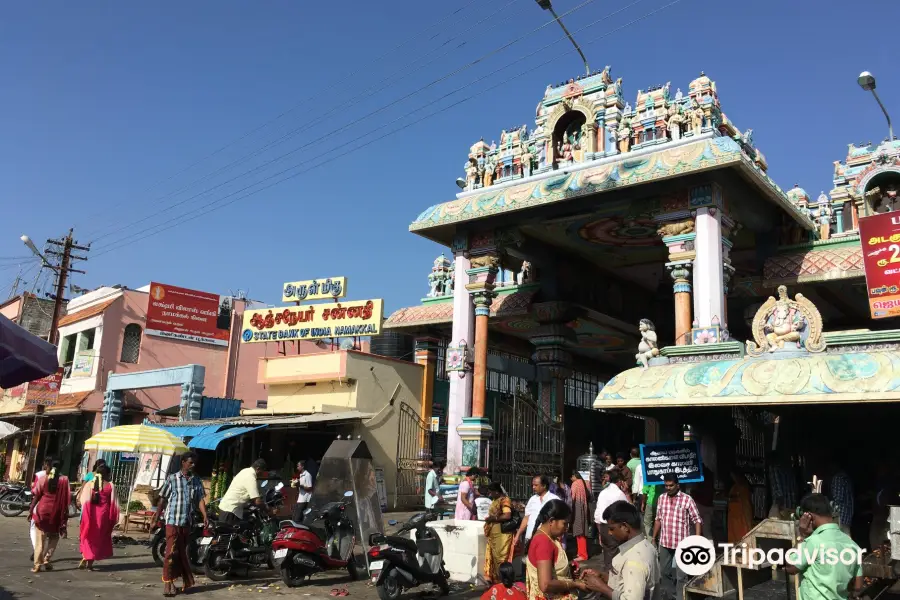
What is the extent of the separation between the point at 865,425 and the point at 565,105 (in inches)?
347

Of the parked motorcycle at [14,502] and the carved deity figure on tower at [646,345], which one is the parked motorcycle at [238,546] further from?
Answer: the parked motorcycle at [14,502]

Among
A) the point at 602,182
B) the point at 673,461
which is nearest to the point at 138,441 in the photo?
the point at 673,461

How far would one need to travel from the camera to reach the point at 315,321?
81.2ft

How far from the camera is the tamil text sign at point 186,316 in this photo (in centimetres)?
2828

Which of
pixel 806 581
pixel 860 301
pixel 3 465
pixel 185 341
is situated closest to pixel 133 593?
pixel 806 581

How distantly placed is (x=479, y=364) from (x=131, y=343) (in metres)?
17.8

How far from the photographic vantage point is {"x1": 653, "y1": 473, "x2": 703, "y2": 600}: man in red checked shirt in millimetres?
7402

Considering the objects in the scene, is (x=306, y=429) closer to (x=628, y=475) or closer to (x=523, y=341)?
(x=523, y=341)

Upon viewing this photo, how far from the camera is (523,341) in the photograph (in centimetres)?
2462

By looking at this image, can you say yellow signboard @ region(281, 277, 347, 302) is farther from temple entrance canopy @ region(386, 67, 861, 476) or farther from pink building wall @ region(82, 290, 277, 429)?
temple entrance canopy @ region(386, 67, 861, 476)

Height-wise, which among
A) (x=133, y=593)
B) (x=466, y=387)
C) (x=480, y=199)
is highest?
(x=480, y=199)

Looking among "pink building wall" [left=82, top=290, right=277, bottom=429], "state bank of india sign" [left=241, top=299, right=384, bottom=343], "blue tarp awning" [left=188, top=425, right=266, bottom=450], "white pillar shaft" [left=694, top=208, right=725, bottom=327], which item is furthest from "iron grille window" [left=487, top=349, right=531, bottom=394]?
"white pillar shaft" [left=694, top=208, right=725, bottom=327]

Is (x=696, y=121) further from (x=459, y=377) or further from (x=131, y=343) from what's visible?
(x=131, y=343)

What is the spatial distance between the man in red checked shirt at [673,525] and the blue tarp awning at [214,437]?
12.7 m
